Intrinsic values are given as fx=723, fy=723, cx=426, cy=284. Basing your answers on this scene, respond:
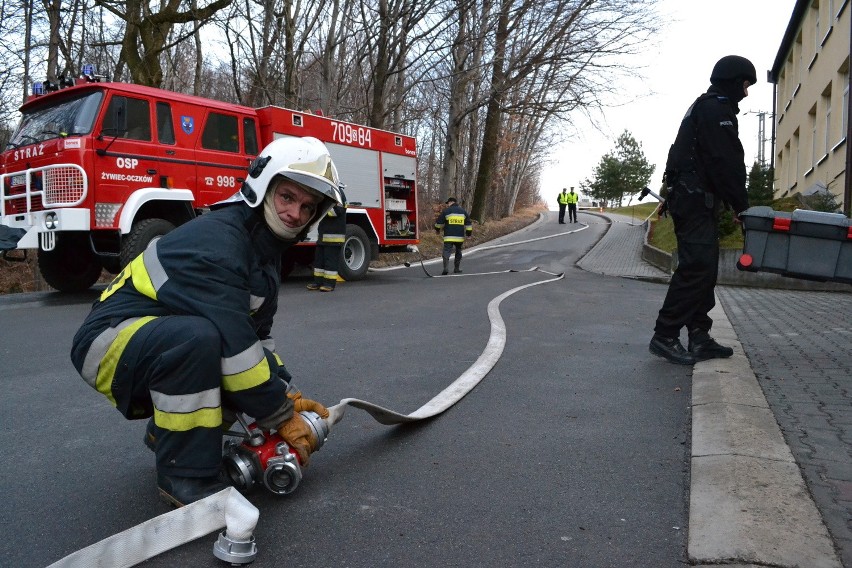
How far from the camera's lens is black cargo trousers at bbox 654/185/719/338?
5066 millimetres

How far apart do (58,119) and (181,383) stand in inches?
333

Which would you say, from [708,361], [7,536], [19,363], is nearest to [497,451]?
[7,536]

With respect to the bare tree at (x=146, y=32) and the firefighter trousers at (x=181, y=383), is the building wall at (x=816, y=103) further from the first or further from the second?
the firefighter trousers at (x=181, y=383)

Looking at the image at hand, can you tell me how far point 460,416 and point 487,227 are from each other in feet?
88.8

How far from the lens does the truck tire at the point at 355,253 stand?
12.9 meters

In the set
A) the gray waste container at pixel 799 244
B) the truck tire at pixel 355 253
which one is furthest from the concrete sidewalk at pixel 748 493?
the truck tire at pixel 355 253

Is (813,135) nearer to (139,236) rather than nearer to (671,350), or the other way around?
(671,350)

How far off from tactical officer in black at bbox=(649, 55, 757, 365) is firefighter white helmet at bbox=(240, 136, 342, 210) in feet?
10.6

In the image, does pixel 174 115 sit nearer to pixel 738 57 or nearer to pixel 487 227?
pixel 738 57

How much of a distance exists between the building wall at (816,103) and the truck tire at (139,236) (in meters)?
15.0

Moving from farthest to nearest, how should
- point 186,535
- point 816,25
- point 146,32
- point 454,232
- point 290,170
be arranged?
point 816,25 → point 146,32 → point 454,232 → point 290,170 → point 186,535

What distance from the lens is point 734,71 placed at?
16.8 feet

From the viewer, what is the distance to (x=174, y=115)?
10188mm

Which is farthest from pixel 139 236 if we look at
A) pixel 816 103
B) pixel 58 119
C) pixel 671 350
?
pixel 816 103
